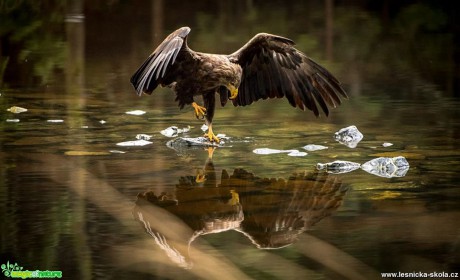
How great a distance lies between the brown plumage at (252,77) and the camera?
938 cm

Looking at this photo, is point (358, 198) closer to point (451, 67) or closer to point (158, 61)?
point (158, 61)

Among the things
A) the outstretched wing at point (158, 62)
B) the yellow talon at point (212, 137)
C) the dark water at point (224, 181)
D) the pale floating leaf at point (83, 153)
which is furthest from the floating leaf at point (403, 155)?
the pale floating leaf at point (83, 153)

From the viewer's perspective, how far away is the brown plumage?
9375 millimetres

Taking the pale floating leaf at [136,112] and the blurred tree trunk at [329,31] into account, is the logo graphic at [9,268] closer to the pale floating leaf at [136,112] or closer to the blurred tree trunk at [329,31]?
the pale floating leaf at [136,112]

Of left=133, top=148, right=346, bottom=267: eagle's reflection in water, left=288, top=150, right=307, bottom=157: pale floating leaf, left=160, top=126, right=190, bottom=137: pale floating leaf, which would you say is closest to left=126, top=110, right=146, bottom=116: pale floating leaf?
left=160, top=126, right=190, bottom=137: pale floating leaf

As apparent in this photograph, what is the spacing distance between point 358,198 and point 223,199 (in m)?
0.91

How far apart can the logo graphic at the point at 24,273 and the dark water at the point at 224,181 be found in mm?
61

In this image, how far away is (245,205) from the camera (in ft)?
23.4

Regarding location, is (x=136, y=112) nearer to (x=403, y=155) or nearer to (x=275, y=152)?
(x=275, y=152)

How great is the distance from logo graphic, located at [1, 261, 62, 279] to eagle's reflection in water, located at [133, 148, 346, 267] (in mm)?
684

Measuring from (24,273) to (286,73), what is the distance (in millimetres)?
4696

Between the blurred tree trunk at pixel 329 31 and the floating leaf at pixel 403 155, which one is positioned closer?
the floating leaf at pixel 403 155

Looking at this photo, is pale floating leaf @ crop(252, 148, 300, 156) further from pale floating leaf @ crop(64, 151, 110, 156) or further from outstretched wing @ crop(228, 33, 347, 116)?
pale floating leaf @ crop(64, 151, 110, 156)

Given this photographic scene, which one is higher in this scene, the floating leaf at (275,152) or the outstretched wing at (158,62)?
the outstretched wing at (158,62)
